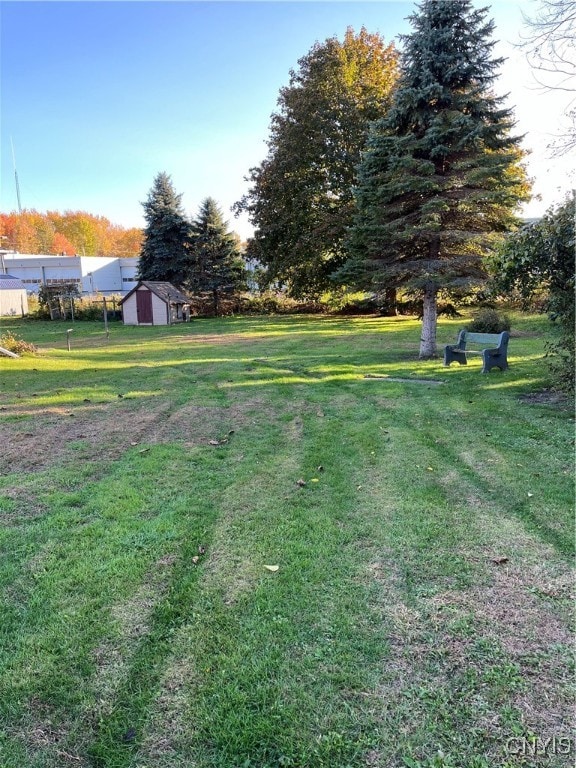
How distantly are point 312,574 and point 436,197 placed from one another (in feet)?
33.0

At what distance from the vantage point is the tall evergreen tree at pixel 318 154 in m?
23.3

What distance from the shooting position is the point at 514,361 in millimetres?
10508

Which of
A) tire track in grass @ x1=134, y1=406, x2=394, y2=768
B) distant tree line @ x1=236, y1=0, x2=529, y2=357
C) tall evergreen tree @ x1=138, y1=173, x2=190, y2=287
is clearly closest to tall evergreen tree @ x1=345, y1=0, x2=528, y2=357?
distant tree line @ x1=236, y1=0, x2=529, y2=357

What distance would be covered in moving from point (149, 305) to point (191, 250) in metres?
7.33

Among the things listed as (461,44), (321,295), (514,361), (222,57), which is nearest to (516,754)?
(514,361)

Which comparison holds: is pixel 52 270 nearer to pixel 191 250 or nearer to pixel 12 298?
pixel 12 298

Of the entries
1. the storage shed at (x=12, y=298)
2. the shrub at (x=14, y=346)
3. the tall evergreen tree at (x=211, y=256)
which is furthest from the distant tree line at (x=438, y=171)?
the storage shed at (x=12, y=298)

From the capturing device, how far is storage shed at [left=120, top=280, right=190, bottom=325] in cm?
2588

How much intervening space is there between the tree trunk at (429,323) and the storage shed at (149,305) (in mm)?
17915

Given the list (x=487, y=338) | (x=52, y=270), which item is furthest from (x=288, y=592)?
(x=52, y=270)

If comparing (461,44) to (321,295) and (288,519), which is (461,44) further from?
(321,295)

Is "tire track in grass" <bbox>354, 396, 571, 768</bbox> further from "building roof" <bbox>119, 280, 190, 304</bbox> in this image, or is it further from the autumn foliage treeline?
the autumn foliage treeline

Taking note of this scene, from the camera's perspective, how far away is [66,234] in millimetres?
71625

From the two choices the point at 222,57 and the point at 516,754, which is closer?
the point at 516,754
